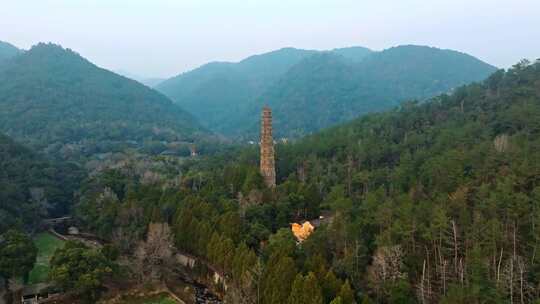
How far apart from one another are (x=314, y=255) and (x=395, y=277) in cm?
366

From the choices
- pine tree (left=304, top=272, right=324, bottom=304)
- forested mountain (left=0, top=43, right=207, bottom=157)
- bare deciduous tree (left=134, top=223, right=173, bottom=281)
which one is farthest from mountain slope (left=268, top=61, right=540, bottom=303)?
forested mountain (left=0, top=43, right=207, bottom=157)

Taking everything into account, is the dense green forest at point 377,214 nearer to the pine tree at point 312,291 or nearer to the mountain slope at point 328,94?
the pine tree at point 312,291

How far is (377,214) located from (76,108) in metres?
88.9

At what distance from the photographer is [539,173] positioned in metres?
25.5

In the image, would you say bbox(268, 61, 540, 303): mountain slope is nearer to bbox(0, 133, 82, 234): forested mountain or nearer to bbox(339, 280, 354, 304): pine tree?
bbox(339, 280, 354, 304): pine tree

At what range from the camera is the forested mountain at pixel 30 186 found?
127ft

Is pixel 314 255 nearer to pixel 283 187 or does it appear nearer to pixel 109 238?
pixel 283 187

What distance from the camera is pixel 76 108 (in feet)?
338

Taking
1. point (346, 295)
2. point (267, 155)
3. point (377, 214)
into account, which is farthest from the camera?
point (267, 155)

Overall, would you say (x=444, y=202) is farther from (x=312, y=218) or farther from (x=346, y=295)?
(x=312, y=218)

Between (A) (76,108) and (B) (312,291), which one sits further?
(A) (76,108)

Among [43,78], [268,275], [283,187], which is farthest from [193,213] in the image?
[43,78]

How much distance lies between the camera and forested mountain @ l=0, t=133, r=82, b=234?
38.6m

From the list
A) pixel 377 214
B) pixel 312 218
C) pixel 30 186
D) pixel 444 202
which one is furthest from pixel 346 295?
pixel 30 186
